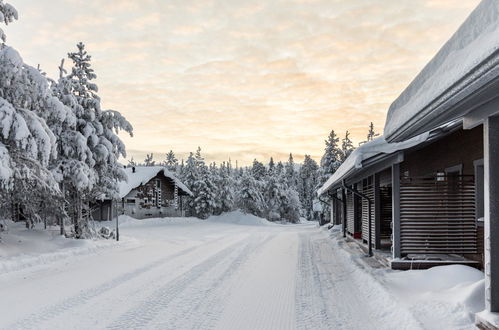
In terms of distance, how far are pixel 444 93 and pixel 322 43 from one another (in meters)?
10.1

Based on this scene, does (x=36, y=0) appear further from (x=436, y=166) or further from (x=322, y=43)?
(x=436, y=166)

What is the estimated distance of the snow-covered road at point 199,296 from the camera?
6047 mm

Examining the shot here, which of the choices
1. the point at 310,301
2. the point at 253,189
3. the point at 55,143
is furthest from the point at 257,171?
the point at 310,301

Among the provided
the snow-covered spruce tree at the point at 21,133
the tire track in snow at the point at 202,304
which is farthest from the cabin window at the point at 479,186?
the snow-covered spruce tree at the point at 21,133

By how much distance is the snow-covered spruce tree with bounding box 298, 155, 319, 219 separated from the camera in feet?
295

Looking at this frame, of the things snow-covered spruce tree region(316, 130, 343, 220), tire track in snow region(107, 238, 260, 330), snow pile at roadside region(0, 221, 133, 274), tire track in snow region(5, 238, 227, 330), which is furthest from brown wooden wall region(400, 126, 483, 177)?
snow-covered spruce tree region(316, 130, 343, 220)

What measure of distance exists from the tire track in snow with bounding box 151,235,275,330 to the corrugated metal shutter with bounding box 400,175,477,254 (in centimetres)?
455

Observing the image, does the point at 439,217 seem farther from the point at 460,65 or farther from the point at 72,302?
the point at 72,302

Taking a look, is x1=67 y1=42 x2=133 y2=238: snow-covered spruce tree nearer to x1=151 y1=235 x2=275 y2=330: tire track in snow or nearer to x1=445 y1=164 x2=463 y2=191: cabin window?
x1=151 y1=235 x2=275 y2=330: tire track in snow

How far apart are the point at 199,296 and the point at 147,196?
37.8m

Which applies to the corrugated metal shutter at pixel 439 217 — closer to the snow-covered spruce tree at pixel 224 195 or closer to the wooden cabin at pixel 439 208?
the wooden cabin at pixel 439 208

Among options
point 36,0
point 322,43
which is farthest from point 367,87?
point 36,0

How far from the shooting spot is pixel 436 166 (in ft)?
39.4

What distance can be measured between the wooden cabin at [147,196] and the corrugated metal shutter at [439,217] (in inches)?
1272
